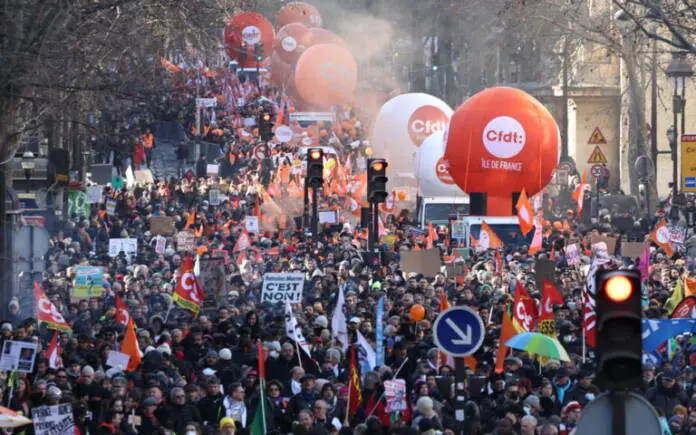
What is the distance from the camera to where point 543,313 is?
19594mm

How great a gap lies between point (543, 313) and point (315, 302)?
484cm

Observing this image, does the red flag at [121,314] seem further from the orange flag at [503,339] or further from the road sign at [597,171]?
the road sign at [597,171]

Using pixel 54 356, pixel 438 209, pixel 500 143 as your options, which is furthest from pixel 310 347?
pixel 438 209

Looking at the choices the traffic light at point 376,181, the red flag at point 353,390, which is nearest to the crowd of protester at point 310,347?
the red flag at point 353,390

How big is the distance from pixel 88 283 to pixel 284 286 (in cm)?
407

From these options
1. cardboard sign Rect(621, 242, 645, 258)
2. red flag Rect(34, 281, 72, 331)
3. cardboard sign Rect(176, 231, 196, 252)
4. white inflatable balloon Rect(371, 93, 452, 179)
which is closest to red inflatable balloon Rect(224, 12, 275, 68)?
white inflatable balloon Rect(371, 93, 452, 179)

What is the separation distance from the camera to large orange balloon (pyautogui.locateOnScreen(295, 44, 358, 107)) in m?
68.8

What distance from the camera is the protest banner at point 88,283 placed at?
82.7 ft

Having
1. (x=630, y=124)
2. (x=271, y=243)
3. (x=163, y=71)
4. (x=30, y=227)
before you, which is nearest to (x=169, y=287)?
(x=30, y=227)

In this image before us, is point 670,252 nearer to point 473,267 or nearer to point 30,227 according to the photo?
point 473,267

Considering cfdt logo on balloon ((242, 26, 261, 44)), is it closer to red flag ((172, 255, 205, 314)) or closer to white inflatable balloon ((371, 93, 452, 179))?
white inflatable balloon ((371, 93, 452, 179))

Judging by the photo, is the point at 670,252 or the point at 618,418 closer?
the point at 618,418

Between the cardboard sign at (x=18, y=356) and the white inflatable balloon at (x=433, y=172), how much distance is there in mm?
25919

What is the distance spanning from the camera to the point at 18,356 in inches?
667
